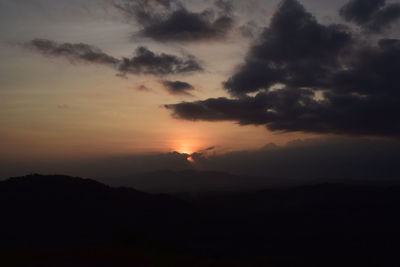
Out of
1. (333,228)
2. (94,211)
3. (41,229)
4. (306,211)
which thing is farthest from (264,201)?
(41,229)

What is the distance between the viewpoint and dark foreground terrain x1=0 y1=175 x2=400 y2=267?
49.4m

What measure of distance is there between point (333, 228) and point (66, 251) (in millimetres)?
52305

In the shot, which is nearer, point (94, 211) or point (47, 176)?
point (94, 211)

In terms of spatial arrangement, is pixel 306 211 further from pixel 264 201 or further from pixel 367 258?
pixel 367 258

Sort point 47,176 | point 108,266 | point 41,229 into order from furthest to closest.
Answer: point 47,176 < point 41,229 < point 108,266

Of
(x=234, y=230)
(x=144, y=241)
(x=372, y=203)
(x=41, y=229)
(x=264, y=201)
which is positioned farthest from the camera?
(x=264, y=201)

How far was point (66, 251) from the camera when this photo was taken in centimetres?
2678

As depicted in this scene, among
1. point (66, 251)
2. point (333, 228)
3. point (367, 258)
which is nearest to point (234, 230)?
point (333, 228)

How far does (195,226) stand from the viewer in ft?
222

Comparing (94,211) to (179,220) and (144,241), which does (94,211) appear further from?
(144,241)

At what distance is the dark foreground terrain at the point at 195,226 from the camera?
49438mm

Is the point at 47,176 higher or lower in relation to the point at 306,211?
higher

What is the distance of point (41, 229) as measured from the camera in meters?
55.8

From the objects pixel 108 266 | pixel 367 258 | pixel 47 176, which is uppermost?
pixel 47 176
